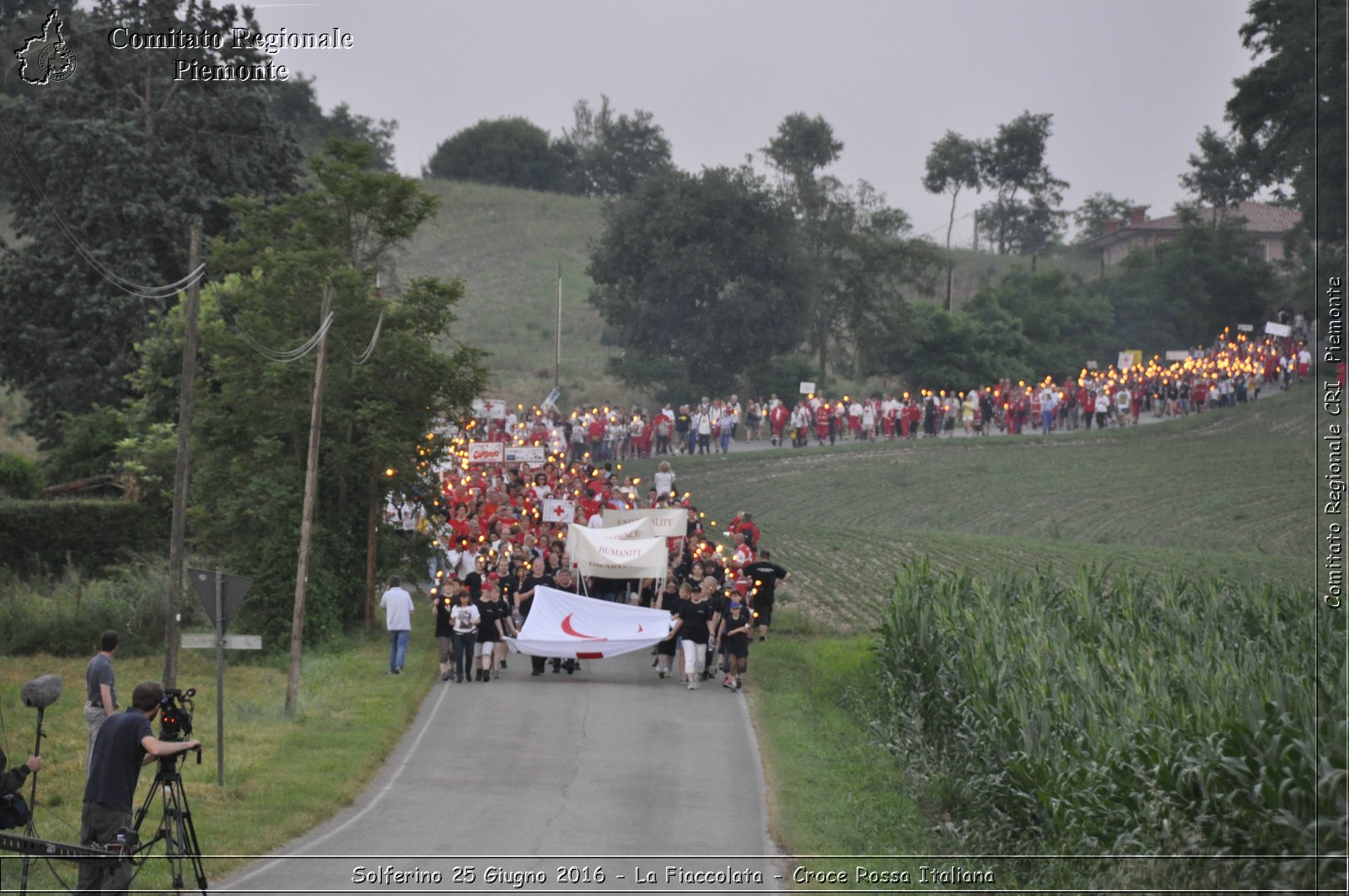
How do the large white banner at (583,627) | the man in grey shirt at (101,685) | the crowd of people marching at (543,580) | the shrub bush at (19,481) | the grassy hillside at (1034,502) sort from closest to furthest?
the man in grey shirt at (101,685) < the crowd of people marching at (543,580) < the large white banner at (583,627) < the grassy hillside at (1034,502) < the shrub bush at (19,481)

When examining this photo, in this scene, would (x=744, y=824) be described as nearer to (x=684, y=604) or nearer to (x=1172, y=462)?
(x=684, y=604)

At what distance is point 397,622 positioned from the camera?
26.8 m

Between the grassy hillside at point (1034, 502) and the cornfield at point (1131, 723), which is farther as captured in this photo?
the grassy hillside at point (1034, 502)

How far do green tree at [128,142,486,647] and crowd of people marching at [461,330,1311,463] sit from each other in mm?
22082

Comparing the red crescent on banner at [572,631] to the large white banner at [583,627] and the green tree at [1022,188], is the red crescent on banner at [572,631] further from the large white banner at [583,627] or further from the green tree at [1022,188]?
the green tree at [1022,188]

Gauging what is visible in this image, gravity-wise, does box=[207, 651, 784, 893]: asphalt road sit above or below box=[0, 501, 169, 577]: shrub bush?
below

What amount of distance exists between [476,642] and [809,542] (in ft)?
57.0

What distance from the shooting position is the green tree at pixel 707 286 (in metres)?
68.9

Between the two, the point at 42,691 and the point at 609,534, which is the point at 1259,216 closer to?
the point at 609,534

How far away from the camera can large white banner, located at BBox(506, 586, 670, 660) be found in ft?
87.9

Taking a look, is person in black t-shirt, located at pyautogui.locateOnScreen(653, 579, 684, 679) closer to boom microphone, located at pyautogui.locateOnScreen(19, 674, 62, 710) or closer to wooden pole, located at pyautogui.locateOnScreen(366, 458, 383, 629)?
wooden pole, located at pyautogui.locateOnScreen(366, 458, 383, 629)

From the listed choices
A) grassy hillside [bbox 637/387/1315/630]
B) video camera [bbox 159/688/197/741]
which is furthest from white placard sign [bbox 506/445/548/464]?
video camera [bbox 159/688/197/741]

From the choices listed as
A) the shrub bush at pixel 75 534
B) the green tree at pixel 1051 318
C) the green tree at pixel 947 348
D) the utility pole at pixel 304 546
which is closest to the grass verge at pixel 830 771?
the utility pole at pixel 304 546
